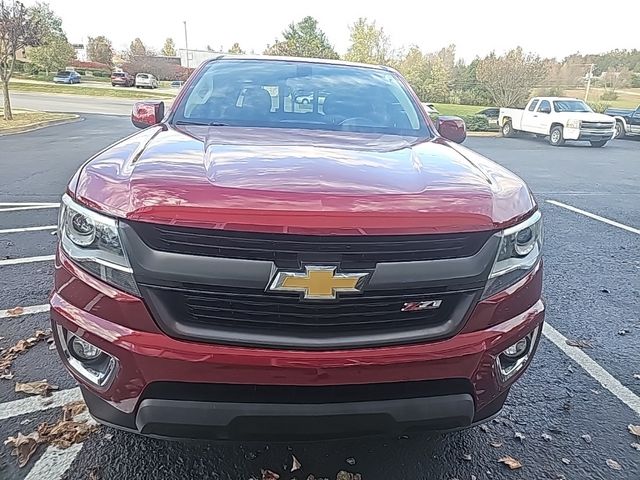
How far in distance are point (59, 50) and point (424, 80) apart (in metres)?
32.7

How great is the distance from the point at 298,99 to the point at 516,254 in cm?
193

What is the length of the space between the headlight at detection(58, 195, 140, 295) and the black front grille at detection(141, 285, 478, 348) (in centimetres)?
A: 9

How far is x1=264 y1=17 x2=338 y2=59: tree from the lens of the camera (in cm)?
4731

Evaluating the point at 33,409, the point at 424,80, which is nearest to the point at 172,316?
the point at 33,409

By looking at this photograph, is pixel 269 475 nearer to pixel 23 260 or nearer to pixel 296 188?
pixel 296 188

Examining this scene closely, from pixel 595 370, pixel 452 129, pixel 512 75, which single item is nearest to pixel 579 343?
pixel 595 370

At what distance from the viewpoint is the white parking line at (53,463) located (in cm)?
213

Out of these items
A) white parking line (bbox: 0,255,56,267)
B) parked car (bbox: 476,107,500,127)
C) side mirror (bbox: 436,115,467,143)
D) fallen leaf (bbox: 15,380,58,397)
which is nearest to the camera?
fallen leaf (bbox: 15,380,58,397)

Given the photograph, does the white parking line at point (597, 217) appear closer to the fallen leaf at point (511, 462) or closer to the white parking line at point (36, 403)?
the fallen leaf at point (511, 462)

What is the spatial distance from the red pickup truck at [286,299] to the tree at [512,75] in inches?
1220

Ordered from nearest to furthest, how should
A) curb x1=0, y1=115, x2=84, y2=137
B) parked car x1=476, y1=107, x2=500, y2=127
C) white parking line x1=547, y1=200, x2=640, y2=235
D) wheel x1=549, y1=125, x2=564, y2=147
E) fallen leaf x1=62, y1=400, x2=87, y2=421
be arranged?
fallen leaf x1=62, y1=400, x2=87, y2=421 → white parking line x1=547, y1=200, x2=640, y2=235 → curb x1=0, y1=115, x2=84, y2=137 → wheel x1=549, y1=125, x2=564, y2=147 → parked car x1=476, y1=107, x2=500, y2=127

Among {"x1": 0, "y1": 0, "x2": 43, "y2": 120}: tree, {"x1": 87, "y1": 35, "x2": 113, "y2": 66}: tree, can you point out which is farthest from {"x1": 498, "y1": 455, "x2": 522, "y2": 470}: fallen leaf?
{"x1": 87, "y1": 35, "x2": 113, "y2": 66}: tree

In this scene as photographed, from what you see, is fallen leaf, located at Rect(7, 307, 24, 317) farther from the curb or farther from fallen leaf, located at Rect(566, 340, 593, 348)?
the curb

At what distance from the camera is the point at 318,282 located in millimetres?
1647
